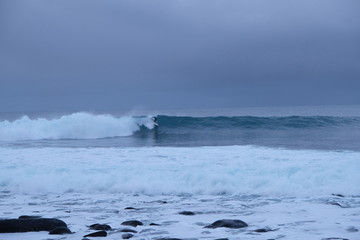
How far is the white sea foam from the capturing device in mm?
8820

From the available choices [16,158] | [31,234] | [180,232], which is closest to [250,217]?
[180,232]

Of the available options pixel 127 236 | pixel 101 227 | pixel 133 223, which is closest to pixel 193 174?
pixel 133 223

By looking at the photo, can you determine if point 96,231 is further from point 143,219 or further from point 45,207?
point 45,207

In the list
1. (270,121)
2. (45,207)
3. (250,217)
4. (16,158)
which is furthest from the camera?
(270,121)

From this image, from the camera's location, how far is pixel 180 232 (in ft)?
18.3

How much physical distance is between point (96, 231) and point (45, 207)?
2.37m

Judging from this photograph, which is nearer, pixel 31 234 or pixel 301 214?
pixel 31 234

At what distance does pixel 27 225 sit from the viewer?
574 centimetres

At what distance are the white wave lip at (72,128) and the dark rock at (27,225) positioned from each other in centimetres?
1960

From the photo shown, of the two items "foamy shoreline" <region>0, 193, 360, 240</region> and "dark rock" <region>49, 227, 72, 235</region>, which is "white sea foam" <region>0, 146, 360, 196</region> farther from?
"dark rock" <region>49, 227, 72, 235</region>

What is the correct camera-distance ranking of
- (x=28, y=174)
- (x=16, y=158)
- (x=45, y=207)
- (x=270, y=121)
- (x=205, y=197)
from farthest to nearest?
(x=270, y=121) < (x=16, y=158) < (x=28, y=174) < (x=205, y=197) < (x=45, y=207)

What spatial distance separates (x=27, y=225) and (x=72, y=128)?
2136cm

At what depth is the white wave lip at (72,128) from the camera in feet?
84.5

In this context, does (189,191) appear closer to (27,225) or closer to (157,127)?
(27,225)
